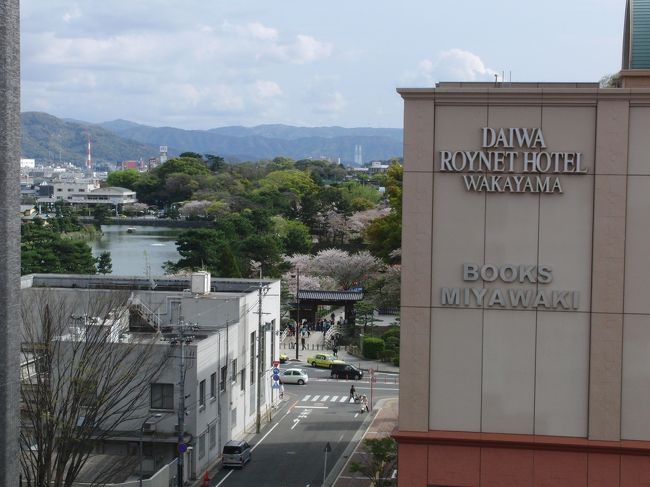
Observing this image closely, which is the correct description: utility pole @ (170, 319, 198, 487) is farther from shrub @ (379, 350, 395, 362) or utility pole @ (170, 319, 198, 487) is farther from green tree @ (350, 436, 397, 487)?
shrub @ (379, 350, 395, 362)

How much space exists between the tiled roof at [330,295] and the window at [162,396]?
28012 millimetres

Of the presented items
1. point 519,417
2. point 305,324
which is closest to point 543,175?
point 519,417

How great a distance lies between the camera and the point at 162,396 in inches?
1115

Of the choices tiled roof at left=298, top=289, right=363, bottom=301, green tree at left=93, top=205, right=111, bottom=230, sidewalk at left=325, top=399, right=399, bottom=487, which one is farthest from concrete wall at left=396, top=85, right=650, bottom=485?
green tree at left=93, top=205, right=111, bottom=230

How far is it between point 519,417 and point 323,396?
23511 millimetres

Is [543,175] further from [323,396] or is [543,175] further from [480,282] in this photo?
[323,396]

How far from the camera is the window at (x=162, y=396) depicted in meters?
28.2

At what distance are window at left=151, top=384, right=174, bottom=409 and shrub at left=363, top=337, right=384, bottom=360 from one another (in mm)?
21435

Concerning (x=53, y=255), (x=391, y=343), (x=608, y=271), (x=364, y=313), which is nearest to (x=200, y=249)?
(x=53, y=255)

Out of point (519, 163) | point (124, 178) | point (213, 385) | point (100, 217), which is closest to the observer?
point (519, 163)

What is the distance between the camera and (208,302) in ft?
109

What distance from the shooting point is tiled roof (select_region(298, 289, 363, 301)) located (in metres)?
56.3

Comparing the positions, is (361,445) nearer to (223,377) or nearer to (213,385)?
(223,377)

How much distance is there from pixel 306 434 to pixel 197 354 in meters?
7.65
